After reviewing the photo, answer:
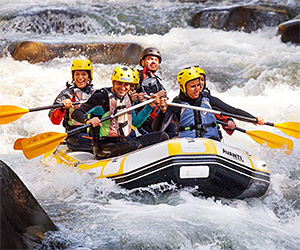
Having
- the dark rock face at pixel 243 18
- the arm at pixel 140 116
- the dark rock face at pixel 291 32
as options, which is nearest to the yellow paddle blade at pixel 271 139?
the arm at pixel 140 116

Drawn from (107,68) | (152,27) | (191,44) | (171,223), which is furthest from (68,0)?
(171,223)

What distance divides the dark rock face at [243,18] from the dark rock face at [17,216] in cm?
1101

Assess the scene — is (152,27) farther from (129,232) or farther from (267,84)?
(129,232)

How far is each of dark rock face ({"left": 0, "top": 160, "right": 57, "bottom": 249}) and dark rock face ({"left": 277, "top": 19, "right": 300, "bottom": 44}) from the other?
9577 millimetres

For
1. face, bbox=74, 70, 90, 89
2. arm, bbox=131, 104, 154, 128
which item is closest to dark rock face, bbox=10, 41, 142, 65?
face, bbox=74, 70, 90, 89

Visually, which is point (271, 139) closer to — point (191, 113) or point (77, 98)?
point (191, 113)

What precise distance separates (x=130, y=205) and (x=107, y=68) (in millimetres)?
5940

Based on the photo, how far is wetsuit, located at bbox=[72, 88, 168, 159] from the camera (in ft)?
16.2

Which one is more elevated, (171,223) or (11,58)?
(11,58)

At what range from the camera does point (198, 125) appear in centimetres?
486

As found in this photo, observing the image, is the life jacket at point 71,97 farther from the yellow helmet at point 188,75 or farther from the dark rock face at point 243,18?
the dark rock face at point 243,18

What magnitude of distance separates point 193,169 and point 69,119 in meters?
1.91

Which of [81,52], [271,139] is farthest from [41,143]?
[81,52]

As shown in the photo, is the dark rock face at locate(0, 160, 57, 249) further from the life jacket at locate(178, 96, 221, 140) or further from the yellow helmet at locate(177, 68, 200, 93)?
the yellow helmet at locate(177, 68, 200, 93)
